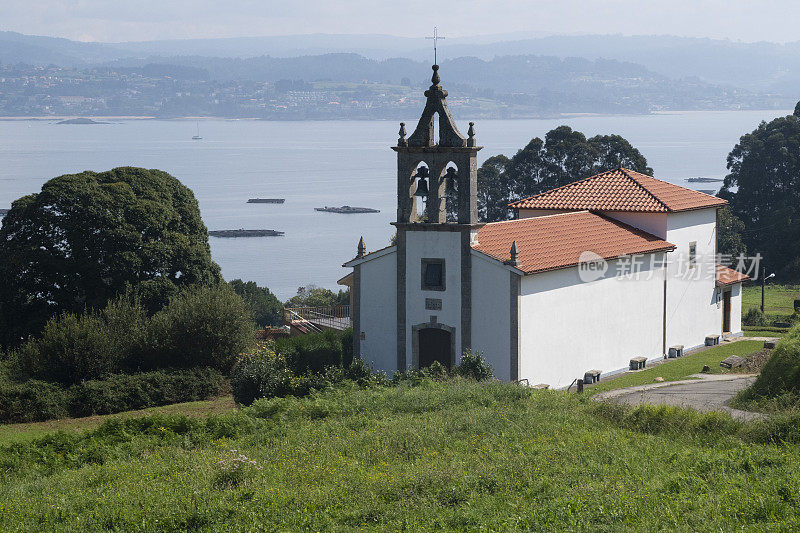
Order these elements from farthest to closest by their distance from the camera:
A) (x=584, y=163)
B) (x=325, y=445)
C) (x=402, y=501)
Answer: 1. (x=584, y=163)
2. (x=325, y=445)
3. (x=402, y=501)

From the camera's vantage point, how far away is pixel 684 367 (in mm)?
27234

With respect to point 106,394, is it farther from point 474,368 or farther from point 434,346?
point 474,368

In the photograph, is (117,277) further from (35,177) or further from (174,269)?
(35,177)

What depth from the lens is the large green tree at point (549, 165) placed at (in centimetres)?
5975

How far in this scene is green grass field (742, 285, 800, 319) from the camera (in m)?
41.4

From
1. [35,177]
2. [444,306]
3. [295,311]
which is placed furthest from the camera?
[35,177]

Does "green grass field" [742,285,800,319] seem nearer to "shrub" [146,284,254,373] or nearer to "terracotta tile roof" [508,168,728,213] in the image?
"terracotta tile roof" [508,168,728,213]

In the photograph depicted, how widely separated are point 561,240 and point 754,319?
48.8 ft

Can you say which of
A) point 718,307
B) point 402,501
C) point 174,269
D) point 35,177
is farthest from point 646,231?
point 35,177

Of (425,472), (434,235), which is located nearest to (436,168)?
(434,235)

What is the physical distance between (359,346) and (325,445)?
11.2 m

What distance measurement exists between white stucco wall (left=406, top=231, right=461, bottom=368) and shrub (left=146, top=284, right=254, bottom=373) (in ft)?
19.2

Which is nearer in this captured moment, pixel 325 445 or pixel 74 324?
pixel 325 445

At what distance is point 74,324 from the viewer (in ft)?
82.9
